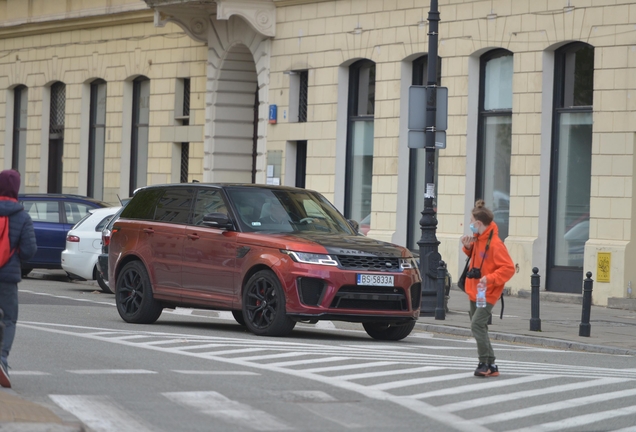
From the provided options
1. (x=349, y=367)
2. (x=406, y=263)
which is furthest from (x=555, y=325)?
(x=349, y=367)

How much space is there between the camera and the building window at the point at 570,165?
23766 millimetres

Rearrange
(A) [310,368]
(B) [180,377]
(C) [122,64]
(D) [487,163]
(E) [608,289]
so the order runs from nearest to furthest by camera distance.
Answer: (B) [180,377]
(A) [310,368]
(E) [608,289]
(D) [487,163]
(C) [122,64]

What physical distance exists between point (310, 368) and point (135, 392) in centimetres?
214

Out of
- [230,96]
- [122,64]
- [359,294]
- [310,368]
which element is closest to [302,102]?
[230,96]

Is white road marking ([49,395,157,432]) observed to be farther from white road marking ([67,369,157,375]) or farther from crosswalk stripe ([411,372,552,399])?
crosswalk stripe ([411,372,552,399])

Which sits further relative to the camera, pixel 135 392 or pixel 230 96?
pixel 230 96

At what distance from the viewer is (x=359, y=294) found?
1434 centimetres

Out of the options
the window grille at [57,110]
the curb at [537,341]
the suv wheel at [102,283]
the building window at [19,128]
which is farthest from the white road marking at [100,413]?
the building window at [19,128]

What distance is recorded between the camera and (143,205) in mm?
16859

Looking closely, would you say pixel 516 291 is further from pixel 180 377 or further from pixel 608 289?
pixel 180 377

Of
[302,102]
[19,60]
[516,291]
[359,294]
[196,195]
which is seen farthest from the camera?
[19,60]

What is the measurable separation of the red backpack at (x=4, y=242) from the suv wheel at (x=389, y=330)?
598 centimetres

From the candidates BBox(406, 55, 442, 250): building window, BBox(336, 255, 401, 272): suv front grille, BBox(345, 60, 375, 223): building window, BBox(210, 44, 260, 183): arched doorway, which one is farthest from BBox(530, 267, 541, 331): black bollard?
BBox(210, 44, 260, 183): arched doorway

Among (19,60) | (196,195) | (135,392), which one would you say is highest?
(19,60)
